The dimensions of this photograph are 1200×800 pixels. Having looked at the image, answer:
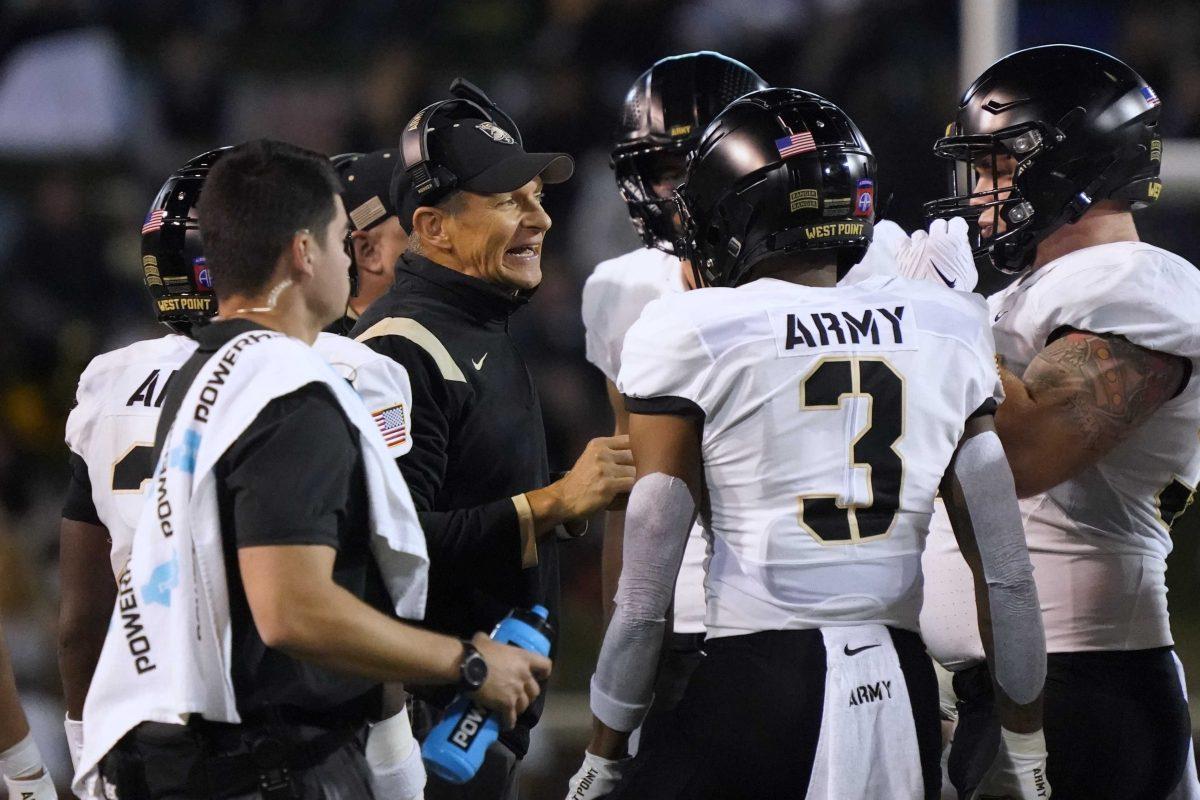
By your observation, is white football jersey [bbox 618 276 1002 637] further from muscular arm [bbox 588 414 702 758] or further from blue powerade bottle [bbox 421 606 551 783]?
blue powerade bottle [bbox 421 606 551 783]

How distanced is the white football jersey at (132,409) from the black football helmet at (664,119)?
129 centimetres

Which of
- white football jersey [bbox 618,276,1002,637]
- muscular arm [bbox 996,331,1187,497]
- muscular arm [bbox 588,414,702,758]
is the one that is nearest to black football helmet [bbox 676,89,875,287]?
white football jersey [bbox 618,276,1002,637]

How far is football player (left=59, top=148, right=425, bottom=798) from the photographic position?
2.93 meters

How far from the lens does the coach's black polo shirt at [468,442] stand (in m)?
3.11

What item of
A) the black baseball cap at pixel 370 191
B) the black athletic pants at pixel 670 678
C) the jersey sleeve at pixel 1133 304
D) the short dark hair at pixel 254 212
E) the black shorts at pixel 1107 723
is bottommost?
the black shorts at pixel 1107 723

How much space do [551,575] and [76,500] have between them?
1.10 m

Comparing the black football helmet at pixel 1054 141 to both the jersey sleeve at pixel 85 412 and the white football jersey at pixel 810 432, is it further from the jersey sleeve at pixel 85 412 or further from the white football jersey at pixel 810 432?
the jersey sleeve at pixel 85 412

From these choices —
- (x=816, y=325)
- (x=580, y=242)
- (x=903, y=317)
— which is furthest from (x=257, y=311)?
(x=580, y=242)

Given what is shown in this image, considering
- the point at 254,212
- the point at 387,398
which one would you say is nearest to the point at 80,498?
the point at 387,398

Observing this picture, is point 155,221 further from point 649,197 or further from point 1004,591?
point 1004,591

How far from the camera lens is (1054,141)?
3254 millimetres

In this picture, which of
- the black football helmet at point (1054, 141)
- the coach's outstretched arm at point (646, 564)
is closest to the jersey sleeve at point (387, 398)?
the coach's outstretched arm at point (646, 564)

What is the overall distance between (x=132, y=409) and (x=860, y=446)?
1.56m

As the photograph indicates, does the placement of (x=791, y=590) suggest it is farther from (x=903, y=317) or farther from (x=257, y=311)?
(x=257, y=311)
